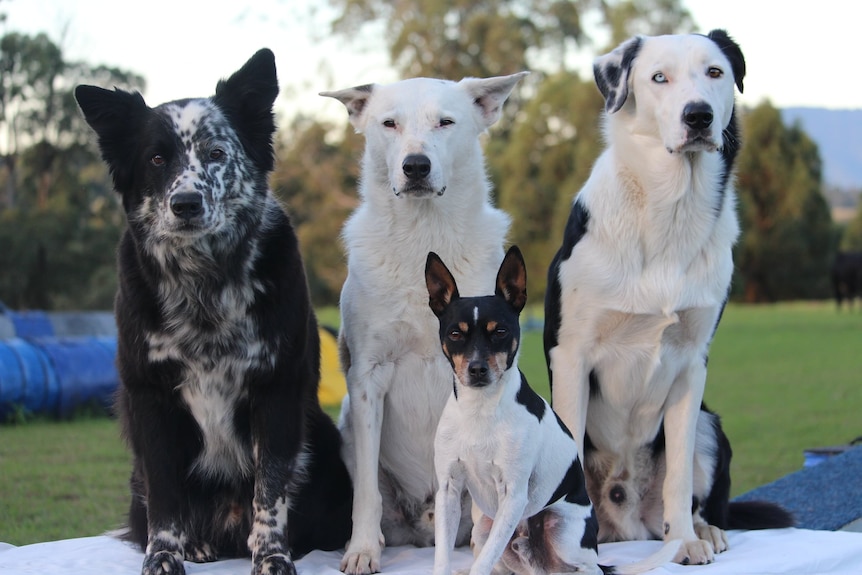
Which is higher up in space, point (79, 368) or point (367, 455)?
point (367, 455)

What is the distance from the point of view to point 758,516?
153 inches

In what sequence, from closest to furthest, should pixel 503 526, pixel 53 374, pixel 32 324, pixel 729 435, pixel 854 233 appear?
pixel 503 526, pixel 53 374, pixel 729 435, pixel 32 324, pixel 854 233

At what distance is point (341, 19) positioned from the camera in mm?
34375

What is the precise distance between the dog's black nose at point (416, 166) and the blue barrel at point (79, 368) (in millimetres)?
6737

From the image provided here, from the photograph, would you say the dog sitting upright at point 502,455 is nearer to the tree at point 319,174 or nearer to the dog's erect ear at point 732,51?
the dog's erect ear at point 732,51


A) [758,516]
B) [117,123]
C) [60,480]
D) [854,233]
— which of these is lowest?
[60,480]

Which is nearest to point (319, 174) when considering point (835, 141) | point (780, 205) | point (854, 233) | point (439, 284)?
point (780, 205)

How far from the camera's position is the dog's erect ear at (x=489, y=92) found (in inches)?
143

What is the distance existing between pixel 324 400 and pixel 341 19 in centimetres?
2685

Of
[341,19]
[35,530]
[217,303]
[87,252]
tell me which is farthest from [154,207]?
[341,19]

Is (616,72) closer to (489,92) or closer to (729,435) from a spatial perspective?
(489,92)

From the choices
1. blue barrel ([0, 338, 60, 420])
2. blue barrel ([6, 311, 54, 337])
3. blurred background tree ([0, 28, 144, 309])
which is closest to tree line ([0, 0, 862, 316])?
blurred background tree ([0, 28, 144, 309])

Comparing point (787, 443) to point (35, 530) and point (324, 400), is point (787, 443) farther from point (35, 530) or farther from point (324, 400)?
point (35, 530)

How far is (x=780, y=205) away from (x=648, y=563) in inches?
1143
